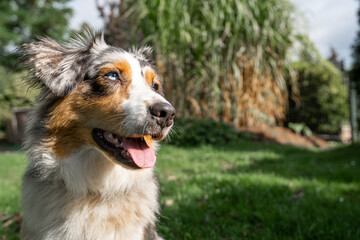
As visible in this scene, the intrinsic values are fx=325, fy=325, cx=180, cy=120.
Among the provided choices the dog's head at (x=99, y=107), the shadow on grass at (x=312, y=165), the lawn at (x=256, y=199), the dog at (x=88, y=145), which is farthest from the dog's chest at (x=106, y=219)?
the shadow on grass at (x=312, y=165)

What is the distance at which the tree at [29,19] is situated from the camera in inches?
737

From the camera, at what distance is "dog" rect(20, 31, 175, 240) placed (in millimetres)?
2133

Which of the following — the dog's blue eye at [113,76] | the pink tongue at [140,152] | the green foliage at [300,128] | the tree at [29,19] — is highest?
the tree at [29,19]

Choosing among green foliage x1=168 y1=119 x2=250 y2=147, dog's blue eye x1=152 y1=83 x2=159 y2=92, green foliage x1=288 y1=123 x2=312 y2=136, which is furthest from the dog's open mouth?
green foliage x1=288 y1=123 x2=312 y2=136

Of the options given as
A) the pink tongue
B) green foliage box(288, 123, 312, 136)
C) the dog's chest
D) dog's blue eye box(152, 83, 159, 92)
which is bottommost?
green foliage box(288, 123, 312, 136)

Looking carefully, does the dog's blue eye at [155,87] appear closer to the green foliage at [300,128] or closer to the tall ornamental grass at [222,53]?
the tall ornamental grass at [222,53]

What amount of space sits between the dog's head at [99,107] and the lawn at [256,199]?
1.14 metres

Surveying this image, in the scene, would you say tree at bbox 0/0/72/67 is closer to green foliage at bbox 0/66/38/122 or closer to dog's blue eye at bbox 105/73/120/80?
green foliage at bbox 0/66/38/122

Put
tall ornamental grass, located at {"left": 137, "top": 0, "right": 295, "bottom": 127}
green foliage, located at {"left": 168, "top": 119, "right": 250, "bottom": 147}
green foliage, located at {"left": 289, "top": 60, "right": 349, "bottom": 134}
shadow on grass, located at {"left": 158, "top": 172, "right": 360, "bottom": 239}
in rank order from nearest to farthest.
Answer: shadow on grass, located at {"left": 158, "top": 172, "right": 360, "bottom": 239}, green foliage, located at {"left": 168, "top": 119, "right": 250, "bottom": 147}, tall ornamental grass, located at {"left": 137, "top": 0, "right": 295, "bottom": 127}, green foliage, located at {"left": 289, "top": 60, "right": 349, "bottom": 134}

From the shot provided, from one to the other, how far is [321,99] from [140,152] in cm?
1075

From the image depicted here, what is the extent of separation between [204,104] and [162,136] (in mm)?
7161

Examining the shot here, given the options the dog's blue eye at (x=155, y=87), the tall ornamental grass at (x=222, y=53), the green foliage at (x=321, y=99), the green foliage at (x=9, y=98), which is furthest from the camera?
the green foliage at (x=9, y=98)

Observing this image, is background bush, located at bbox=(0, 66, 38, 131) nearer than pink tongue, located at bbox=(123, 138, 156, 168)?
No

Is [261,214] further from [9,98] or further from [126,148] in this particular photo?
[9,98]
